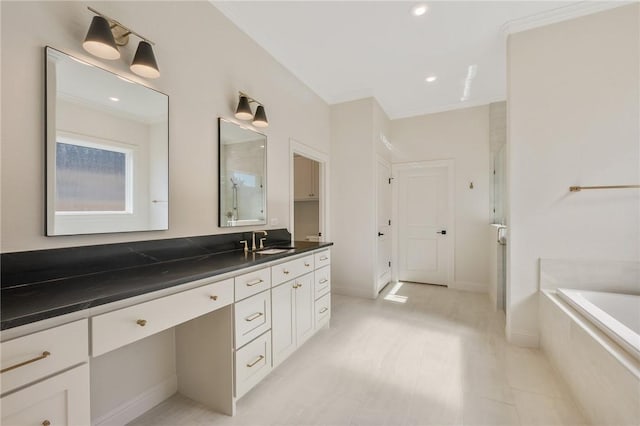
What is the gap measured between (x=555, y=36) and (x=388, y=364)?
314 cm

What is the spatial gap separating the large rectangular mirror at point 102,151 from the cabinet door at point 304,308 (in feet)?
3.71

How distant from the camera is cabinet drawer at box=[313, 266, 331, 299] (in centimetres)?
248

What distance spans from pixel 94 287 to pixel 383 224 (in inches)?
143

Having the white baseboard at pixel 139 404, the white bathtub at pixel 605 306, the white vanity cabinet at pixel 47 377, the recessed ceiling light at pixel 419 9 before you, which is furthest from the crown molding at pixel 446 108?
the white vanity cabinet at pixel 47 377

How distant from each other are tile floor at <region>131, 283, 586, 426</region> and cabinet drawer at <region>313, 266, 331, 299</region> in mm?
435

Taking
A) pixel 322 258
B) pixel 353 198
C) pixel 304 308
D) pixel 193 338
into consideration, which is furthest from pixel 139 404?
pixel 353 198

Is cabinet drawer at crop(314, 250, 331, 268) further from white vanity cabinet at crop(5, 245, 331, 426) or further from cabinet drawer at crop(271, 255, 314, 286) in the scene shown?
cabinet drawer at crop(271, 255, 314, 286)

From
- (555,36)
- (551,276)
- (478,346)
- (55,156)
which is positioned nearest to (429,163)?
(555,36)

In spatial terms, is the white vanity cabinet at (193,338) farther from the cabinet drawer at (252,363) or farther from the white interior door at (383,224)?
the white interior door at (383,224)

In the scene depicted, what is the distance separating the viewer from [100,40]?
1293 mm

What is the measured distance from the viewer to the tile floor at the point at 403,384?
1567 millimetres

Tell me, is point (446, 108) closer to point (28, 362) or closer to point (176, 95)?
point (176, 95)

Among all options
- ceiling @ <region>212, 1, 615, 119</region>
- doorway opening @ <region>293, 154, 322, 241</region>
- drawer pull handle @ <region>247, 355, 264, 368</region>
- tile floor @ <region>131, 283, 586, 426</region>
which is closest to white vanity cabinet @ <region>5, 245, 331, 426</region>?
drawer pull handle @ <region>247, 355, 264, 368</region>

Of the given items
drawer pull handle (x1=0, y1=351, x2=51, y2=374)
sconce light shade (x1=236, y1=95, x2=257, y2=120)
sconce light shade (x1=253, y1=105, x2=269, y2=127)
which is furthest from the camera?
sconce light shade (x1=253, y1=105, x2=269, y2=127)
